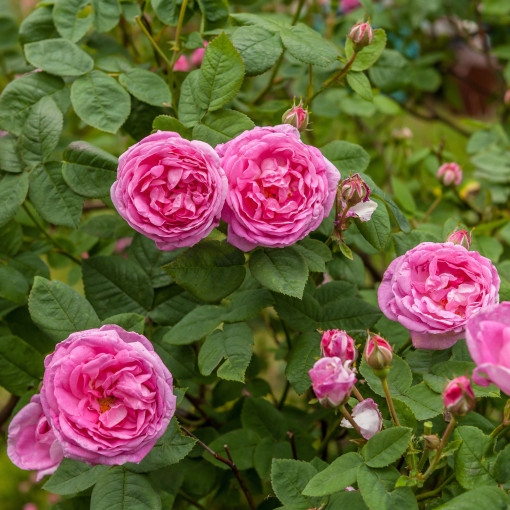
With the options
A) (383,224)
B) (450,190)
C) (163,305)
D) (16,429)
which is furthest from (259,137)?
(450,190)

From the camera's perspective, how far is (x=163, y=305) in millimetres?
994

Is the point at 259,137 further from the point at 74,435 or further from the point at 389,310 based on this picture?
the point at 74,435

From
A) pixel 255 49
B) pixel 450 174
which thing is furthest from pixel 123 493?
pixel 450 174

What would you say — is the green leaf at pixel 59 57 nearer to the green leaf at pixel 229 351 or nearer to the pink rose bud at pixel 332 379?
the green leaf at pixel 229 351

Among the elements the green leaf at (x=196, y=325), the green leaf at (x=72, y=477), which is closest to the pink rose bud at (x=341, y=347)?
the green leaf at (x=196, y=325)

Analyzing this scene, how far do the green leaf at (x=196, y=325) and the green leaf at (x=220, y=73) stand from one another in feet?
0.93

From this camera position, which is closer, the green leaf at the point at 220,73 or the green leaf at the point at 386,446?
the green leaf at the point at 386,446

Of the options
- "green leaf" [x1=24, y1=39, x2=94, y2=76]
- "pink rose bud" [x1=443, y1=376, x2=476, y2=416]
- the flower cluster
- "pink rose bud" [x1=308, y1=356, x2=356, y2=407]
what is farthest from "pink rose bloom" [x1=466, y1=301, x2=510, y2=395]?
"green leaf" [x1=24, y1=39, x2=94, y2=76]

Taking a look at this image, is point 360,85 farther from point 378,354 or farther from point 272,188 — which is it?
point 378,354

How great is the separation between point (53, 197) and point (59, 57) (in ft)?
0.75

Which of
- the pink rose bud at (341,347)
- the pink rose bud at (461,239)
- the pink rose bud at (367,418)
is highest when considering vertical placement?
the pink rose bud at (461,239)

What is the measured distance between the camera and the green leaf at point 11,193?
92cm

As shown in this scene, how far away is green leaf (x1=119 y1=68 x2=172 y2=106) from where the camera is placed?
98cm

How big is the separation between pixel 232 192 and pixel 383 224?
229mm
